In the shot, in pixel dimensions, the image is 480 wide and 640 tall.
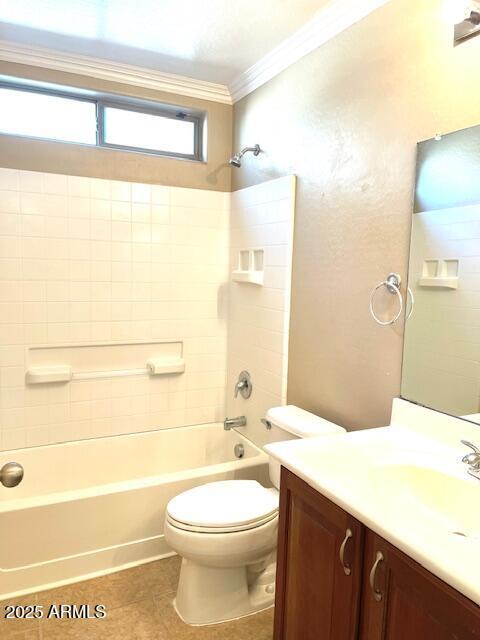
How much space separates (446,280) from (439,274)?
3cm

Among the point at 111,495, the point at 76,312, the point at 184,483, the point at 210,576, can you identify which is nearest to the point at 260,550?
the point at 210,576

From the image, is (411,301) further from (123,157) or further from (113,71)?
(113,71)

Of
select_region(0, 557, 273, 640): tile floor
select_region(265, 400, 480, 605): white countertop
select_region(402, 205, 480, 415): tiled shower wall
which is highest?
select_region(402, 205, 480, 415): tiled shower wall

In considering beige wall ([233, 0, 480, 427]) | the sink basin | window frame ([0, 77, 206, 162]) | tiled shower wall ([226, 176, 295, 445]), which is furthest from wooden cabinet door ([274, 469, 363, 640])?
window frame ([0, 77, 206, 162])

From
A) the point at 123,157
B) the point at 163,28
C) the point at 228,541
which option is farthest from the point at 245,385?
the point at 163,28

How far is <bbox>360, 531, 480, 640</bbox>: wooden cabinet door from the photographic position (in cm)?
90

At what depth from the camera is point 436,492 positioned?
4.38 feet

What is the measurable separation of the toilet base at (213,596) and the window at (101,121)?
2.30m

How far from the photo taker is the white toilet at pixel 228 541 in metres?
1.80

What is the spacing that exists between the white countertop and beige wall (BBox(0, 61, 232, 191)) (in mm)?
1918

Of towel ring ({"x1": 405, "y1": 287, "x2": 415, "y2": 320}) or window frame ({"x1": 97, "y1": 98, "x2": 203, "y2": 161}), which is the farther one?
window frame ({"x1": 97, "y1": 98, "x2": 203, "y2": 161})

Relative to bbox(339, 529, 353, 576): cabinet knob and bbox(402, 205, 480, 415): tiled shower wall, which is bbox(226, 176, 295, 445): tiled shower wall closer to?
bbox(402, 205, 480, 415): tiled shower wall

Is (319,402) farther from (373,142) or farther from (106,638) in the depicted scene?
(106,638)

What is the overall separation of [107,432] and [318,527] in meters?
1.82
